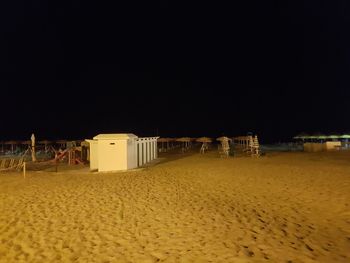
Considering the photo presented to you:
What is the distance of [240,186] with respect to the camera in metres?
10.2

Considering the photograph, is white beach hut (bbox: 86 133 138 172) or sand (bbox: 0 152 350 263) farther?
white beach hut (bbox: 86 133 138 172)

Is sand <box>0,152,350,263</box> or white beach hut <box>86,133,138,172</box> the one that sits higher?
white beach hut <box>86,133,138,172</box>

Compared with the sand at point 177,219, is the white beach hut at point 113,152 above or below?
above

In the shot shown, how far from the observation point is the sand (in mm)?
5504

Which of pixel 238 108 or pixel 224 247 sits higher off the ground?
pixel 238 108

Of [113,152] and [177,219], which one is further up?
[113,152]

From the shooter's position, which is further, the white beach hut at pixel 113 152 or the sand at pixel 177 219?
the white beach hut at pixel 113 152

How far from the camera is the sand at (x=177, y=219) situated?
18.1 ft

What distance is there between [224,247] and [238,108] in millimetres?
117669

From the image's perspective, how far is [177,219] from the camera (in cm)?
712

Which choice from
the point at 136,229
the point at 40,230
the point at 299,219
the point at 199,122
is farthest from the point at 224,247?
the point at 199,122

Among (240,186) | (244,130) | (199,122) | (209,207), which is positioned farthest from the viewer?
(199,122)

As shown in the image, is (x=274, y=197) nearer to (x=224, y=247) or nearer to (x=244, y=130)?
(x=224, y=247)

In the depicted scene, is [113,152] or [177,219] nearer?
[177,219]
